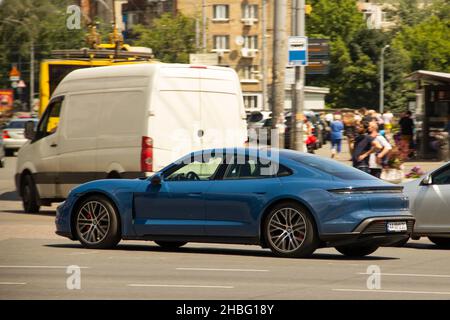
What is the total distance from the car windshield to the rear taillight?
5416 mm

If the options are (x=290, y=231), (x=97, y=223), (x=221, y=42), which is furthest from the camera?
(x=221, y=42)

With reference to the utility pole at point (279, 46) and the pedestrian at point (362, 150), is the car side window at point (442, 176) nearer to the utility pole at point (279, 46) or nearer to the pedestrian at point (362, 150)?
the pedestrian at point (362, 150)

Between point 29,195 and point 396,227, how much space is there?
10.3 metres

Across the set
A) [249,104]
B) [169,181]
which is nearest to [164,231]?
[169,181]

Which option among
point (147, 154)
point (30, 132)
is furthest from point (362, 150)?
point (30, 132)

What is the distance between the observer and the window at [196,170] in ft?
48.4

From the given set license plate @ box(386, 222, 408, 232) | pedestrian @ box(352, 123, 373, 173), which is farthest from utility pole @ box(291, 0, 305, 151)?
license plate @ box(386, 222, 408, 232)

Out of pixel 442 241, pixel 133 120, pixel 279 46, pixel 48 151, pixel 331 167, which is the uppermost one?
pixel 279 46

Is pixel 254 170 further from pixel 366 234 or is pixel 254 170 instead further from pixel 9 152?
pixel 9 152

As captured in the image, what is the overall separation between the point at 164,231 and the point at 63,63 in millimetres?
15140

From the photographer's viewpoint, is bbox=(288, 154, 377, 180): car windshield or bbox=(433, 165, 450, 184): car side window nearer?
bbox=(288, 154, 377, 180): car windshield

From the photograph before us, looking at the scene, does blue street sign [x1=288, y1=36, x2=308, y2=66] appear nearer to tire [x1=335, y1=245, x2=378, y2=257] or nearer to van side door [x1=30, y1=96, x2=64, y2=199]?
van side door [x1=30, y1=96, x2=64, y2=199]

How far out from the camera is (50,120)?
72.0 feet

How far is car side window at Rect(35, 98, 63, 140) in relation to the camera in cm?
2177
